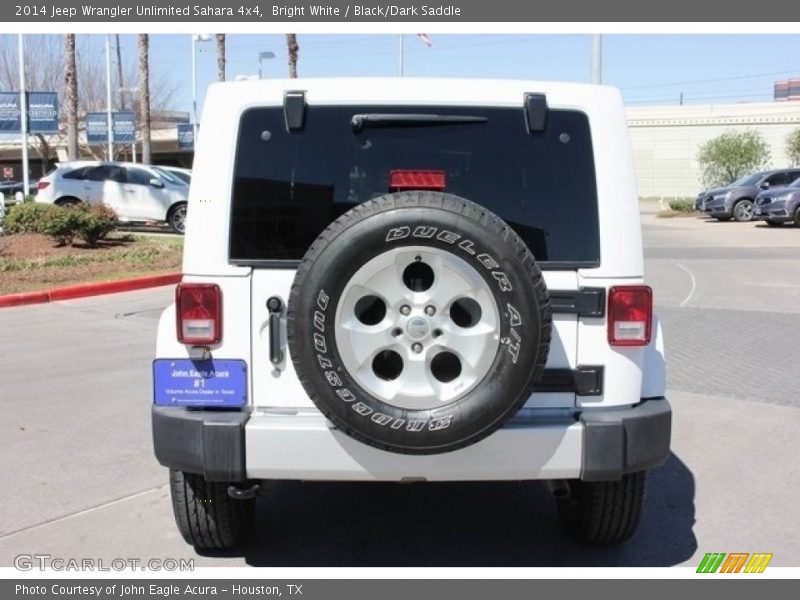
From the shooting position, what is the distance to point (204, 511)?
389 centimetres

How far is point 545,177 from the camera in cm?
362

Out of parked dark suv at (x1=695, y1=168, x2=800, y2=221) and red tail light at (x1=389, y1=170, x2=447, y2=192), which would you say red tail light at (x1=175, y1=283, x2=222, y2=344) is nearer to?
red tail light at (x1=389, y1=170, x2=447, y2=192)

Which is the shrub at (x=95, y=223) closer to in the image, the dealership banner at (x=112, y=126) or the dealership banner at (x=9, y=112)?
the dealership banner at (x=9, y=112)

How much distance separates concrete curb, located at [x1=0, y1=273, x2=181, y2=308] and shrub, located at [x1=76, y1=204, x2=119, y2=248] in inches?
110

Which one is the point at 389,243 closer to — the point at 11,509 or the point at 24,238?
the point at 11,509

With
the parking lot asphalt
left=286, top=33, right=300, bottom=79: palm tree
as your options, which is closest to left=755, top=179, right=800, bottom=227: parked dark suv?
left=286, top=33, right=300, bottom=79: palm tree

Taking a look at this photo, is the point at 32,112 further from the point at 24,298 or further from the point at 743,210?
the point at 743,210

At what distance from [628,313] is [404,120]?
3.98 ft

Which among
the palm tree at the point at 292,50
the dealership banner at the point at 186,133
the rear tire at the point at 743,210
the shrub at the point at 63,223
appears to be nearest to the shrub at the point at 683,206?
the rear tire at the point at 743,210

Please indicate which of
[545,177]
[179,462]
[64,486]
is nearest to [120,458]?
[64,486]

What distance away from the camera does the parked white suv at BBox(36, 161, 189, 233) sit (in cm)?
2064

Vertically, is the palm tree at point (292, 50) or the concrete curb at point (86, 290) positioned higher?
the palm tree at point (292, 50)

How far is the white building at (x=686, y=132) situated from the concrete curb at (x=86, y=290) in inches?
1591

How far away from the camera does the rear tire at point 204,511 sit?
3.84 m
